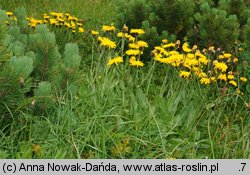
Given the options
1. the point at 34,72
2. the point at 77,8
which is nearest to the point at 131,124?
the point at 34,72

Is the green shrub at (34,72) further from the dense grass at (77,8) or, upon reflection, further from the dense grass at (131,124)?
the dense grass at (77,8)

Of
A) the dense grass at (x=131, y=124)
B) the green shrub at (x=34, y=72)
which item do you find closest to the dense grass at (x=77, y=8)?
the dense grass at (x=131, y=124)

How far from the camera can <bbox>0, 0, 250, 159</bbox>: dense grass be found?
3754 millimetres

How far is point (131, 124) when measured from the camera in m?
3.99

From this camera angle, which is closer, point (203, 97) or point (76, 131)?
point (76, 131)

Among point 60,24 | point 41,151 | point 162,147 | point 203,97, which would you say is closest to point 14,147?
point 41,151

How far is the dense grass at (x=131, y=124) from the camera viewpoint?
3.75 metres

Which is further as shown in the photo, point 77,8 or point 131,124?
point 77,8

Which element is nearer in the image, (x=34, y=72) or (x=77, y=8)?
(x=34, y=72)

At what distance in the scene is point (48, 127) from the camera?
3844 millimetres

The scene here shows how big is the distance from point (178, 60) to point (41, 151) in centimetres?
150

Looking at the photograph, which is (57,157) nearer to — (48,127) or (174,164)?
(48,127)

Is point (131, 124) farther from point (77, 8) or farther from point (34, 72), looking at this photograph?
point (77, 8)

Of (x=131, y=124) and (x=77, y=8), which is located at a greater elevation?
(x=77, y=8)
